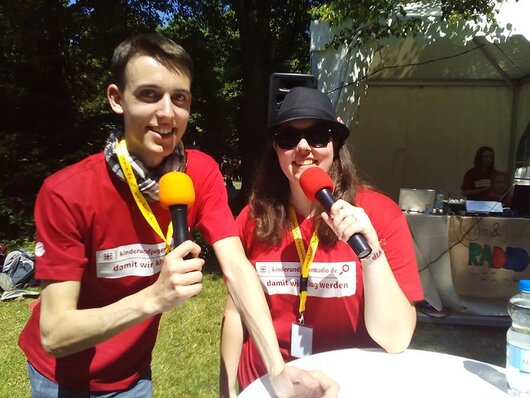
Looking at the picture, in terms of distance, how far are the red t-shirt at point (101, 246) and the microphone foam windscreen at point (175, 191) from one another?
0.99 ft

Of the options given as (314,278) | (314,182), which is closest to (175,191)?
(314,182)

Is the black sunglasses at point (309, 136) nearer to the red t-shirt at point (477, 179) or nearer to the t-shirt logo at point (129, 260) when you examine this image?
the t-shirt logo at point (129, 260)

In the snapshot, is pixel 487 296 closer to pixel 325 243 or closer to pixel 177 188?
pixel 325 243

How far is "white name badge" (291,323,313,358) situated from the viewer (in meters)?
1.86

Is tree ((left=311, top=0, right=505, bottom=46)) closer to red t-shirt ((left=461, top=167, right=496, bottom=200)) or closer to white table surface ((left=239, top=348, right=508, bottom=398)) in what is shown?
red t-shirt ((left=461, top=167, right=496, bottom=200))

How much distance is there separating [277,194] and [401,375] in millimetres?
968

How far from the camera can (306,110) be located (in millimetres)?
1895

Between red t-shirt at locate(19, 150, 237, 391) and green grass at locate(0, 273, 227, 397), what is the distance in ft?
6.62

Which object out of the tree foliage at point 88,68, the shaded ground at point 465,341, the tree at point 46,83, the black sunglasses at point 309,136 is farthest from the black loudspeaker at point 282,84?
the tree at point 46,83

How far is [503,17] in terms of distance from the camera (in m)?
4.72

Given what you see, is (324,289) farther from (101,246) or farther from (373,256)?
(101,246)

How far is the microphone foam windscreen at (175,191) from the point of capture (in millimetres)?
1361

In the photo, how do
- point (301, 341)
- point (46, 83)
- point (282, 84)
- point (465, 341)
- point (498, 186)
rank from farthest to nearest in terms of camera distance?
point (46, 83) → point (498, 186) → point (465, 341) → point (282, 84) → point (301, 341)

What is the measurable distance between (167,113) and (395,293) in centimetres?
106
